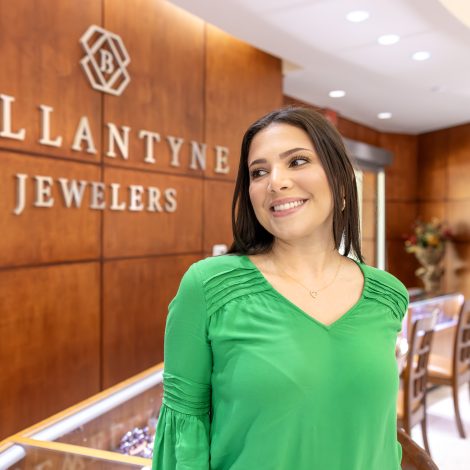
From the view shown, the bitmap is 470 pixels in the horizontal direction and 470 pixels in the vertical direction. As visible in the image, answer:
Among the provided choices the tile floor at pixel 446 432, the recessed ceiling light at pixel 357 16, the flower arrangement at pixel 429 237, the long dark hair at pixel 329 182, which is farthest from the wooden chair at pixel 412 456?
the flower arrangement at pixel 429 237

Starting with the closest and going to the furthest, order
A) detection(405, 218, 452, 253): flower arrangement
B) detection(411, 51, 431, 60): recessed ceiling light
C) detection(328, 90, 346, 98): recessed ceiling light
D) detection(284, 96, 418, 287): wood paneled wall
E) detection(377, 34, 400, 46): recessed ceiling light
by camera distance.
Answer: detection(377, 34, 400, 46): recessed ceiling light → detection(411, 51, 431, 60): recessed ceiling light → detection(328, 90, 346, 98): recessed ceiling light → detection(405, 218, 452, 253): flower arrangement → detection(284, 96, 418, 287): wood paneled wall

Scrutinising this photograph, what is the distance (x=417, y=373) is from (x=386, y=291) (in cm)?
271

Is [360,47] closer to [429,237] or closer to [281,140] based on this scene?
[281,140]

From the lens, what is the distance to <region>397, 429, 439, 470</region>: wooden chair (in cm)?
124

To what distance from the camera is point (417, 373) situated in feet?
12.1

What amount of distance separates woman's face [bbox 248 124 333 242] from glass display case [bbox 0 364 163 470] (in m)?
0.84

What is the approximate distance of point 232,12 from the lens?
12.6 feet

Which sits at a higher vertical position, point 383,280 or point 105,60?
point 105,60

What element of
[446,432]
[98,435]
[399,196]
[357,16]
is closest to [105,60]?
[357,16]

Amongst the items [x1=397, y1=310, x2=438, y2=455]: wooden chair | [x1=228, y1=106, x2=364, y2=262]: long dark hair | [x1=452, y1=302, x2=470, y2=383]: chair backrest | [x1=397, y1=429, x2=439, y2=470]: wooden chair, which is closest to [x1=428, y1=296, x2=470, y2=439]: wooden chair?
[x1=452, y1=302, x2=470, y2=383]: chair backrest

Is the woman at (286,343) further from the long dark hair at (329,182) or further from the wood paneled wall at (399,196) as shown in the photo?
the wood paneled wall at (399,196)

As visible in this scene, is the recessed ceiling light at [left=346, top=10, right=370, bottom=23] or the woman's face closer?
the woman's face

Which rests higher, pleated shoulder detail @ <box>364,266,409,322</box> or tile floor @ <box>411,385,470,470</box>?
pleated shoulder detail @ <box>364,266,409,322</box>

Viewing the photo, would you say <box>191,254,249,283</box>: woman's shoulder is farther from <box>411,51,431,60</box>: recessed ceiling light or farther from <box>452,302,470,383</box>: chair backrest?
<box>411,51,431,60</box>: recessed ceiling light
